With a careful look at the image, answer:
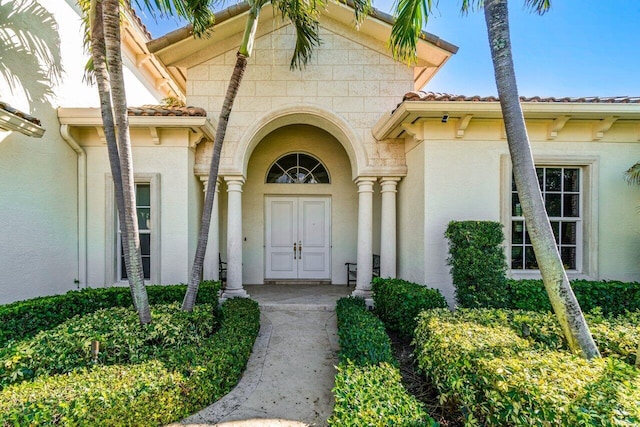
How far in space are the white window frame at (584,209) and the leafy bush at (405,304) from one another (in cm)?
228

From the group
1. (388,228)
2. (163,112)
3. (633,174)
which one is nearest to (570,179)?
(633,174)

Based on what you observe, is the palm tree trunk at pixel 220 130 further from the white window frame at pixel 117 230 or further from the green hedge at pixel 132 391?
the white window frame at pixel 117 230

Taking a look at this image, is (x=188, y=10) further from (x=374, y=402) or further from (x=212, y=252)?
(x=374, y=402)

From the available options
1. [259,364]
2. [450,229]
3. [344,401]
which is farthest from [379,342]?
[450,229]

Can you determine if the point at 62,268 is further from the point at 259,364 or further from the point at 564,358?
the point at 564,358

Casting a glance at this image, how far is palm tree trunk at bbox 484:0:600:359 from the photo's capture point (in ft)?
11.2

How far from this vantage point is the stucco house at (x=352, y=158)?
5.93 m

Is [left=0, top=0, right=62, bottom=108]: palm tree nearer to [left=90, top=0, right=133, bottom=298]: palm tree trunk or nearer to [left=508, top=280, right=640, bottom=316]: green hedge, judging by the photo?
[left=90, top=0, right=133, bottom=298]: palm tree trunk

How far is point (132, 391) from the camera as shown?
3.16m

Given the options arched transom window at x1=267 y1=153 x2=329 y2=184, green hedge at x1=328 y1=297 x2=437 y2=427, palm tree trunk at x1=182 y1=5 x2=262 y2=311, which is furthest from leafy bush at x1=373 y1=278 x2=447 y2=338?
arched transom window at x1=267 y1=153 x2=329 y2=184

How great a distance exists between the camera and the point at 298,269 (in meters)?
9.56

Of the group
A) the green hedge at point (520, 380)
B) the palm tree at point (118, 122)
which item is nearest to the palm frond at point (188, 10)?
the palm tree at point (118, 122)

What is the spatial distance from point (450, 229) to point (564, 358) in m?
2.98

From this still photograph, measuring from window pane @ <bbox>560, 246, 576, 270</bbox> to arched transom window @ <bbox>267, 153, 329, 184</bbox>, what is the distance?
6.05 meters
